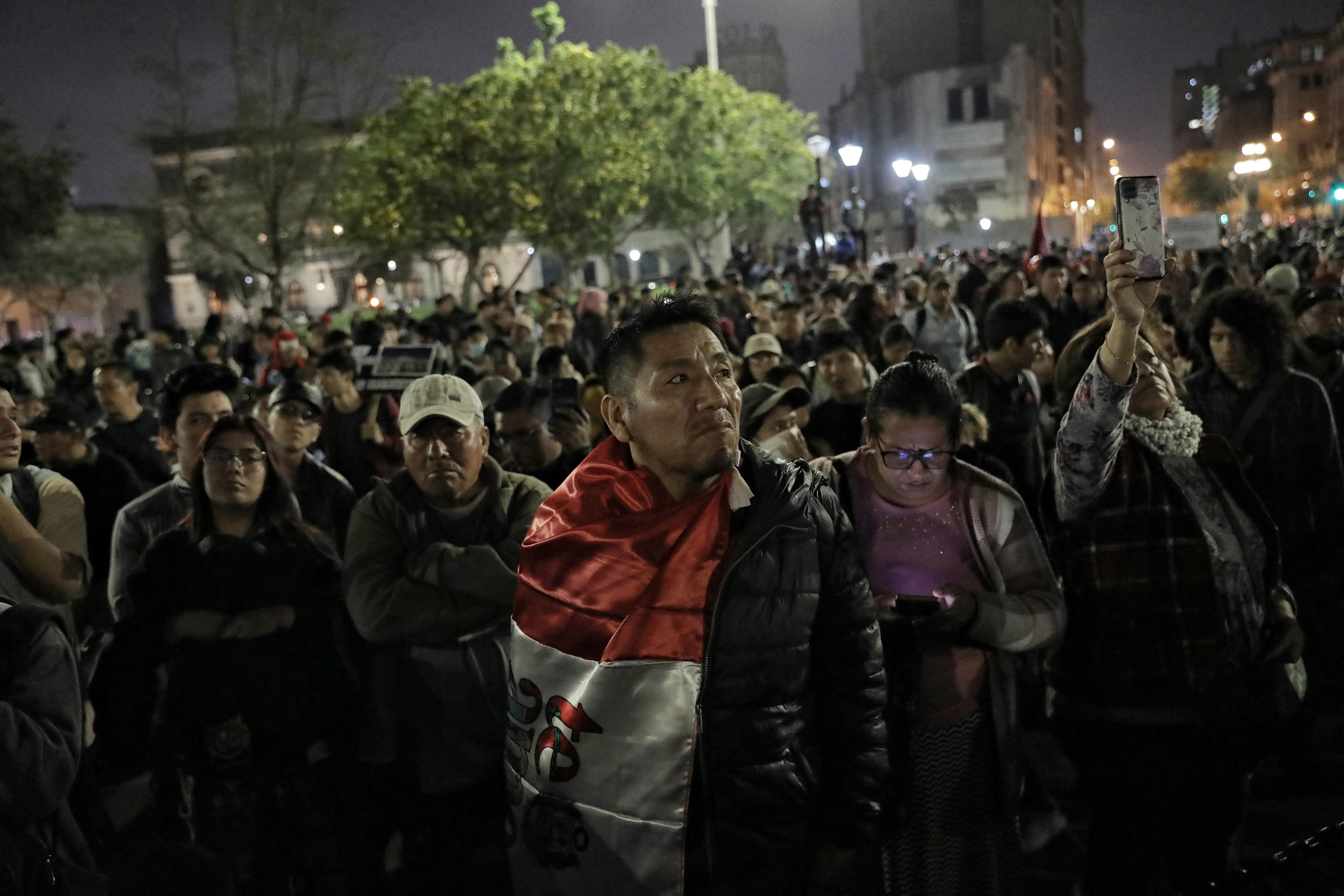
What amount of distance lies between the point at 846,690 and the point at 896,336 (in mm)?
5385

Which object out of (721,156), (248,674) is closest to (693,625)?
(248,674)

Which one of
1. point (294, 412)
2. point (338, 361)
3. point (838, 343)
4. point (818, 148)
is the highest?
point (818, 148)

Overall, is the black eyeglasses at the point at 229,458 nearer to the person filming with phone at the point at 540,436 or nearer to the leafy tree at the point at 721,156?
the person filming with phone at the point at 540,436

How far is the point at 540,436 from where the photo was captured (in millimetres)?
5363

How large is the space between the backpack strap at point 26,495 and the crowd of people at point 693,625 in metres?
0.02

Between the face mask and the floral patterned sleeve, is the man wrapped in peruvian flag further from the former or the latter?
the face mask

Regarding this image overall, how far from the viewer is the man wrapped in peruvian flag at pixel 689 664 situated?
236 centimetres

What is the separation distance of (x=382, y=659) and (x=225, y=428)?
1.08 m

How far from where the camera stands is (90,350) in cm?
1571

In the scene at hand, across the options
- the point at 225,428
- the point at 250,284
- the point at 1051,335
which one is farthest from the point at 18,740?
the point at 250,284

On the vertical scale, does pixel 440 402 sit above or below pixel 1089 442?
above

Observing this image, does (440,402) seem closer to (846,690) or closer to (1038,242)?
(846,690)

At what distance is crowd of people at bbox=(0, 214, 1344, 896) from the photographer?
2.42 m

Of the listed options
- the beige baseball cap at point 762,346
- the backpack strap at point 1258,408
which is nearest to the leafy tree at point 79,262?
the beige baseball cap at point 762,346
